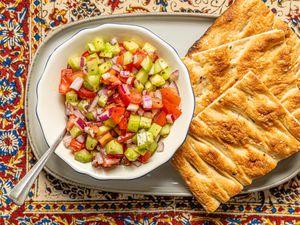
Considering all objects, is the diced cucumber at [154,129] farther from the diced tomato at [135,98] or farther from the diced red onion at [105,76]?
the diced red onion at [105,76]

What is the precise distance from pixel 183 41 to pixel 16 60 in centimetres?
97

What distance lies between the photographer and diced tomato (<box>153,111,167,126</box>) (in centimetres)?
262

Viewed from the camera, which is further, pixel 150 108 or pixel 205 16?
pixel 205 16

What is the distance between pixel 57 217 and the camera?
10.1ft

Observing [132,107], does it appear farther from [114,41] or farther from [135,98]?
[114,41]

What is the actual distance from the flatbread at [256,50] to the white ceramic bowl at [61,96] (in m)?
0.18

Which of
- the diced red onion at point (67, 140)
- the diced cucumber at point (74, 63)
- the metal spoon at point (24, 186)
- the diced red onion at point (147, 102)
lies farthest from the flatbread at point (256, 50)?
the metal spoon at point (24, 186)

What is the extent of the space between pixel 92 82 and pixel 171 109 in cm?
42

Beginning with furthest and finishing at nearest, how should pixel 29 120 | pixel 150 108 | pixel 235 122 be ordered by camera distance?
pixel 29 120, pixel 235 122, pixel 150 108

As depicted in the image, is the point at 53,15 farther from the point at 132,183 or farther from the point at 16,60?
the point at 132,183

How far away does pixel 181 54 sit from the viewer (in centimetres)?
294

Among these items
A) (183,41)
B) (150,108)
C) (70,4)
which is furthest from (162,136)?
(70,4)

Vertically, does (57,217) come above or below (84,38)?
below

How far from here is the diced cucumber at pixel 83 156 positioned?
2.64m
